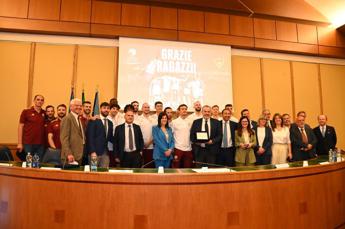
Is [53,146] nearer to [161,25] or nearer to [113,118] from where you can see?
[113,118]

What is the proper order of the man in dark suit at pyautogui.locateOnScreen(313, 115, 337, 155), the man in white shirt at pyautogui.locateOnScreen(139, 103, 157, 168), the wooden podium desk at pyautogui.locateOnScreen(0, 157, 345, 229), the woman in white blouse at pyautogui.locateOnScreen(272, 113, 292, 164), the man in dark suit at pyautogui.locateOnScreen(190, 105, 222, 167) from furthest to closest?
the man in dark suit at pyautogui.locateOnScreen(313, 115, 337, 155)
the woman in white blouse at pyautogui.locateOnScreen(272, 113, 292, 164)
the man in white shirt at pyautogui.locateOnScreen(139, 103, 157, 168)
the man in dark suit at pyautogui.locateOnScreen(190, 105, 222, 167)
the wooden podium desk at pyautogui.locateOnScreen(0, 157, 345, 229)

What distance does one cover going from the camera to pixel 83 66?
583cm

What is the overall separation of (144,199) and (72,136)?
1310 mm

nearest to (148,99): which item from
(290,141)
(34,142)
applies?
(34,142)

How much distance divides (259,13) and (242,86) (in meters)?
1.76

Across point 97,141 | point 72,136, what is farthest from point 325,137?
point 72,136

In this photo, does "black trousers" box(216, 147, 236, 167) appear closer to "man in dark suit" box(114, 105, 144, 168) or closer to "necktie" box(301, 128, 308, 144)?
"necktie" box(301, 128, 308, 144)

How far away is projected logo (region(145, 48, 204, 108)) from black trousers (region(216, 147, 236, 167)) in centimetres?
213

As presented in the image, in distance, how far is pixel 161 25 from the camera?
6.04 meters

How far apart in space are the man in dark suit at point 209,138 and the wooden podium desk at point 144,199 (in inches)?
61.8

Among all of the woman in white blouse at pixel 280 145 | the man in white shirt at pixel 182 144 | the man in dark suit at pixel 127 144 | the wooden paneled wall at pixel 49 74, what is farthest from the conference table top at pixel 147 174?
the wooden paneled wall at pixel 49 74

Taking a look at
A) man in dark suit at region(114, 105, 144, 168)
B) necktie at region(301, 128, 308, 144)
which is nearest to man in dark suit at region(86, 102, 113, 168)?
man in dark suit at region(114, 105, 144, 168)

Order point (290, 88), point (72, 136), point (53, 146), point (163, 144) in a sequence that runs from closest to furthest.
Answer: point (72, 136)
point (53, 146)
point (163, 144)
point (290, 88)

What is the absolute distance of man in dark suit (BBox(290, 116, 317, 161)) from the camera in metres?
4.38
